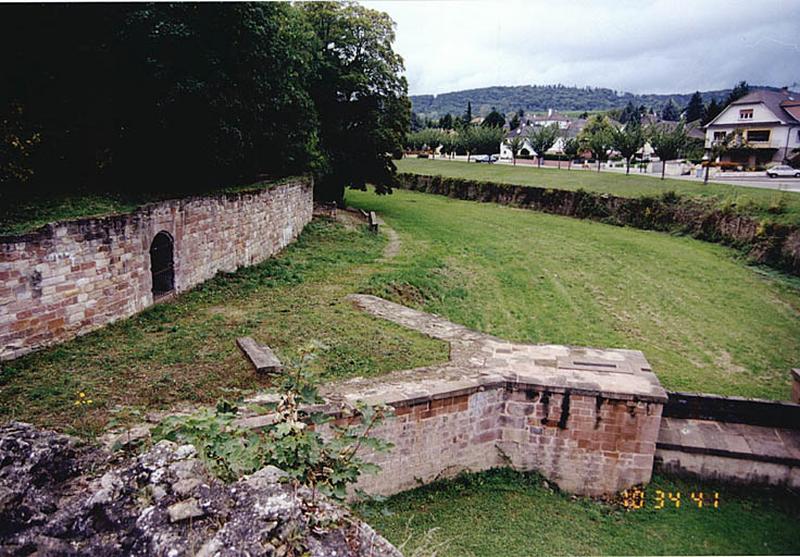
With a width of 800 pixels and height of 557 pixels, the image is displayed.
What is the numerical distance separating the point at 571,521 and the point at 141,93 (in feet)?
40.5

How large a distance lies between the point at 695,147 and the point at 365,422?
175 feet

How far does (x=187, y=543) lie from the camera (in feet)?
7.51

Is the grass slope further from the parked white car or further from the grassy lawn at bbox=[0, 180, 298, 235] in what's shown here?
the parked white car

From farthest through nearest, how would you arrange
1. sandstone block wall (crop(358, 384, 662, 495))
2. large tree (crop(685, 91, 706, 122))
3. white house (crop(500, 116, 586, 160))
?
1. large tree (crop(685, 91, 706, 122))
2. white house (crop(500, 116, 586, 160))
3. sandstone block wall (crop(358, 384, 662, 495))

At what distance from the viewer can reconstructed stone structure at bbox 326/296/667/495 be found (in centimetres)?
848

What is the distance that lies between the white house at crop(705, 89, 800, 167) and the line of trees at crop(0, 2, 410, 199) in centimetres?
4700

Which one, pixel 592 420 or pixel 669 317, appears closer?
pixel 592 420

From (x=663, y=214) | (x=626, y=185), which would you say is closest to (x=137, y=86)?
(x=663, y=214)

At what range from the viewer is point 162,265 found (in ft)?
40.3

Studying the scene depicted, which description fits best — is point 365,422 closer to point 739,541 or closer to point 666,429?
point 739,541

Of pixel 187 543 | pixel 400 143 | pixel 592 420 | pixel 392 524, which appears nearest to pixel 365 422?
pixel 187 543

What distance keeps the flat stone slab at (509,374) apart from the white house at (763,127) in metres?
48.5

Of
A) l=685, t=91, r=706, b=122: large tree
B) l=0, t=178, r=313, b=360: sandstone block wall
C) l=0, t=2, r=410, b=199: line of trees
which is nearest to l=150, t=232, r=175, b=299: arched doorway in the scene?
l=0, t=178, r=313, b=360: sandstone block wall
